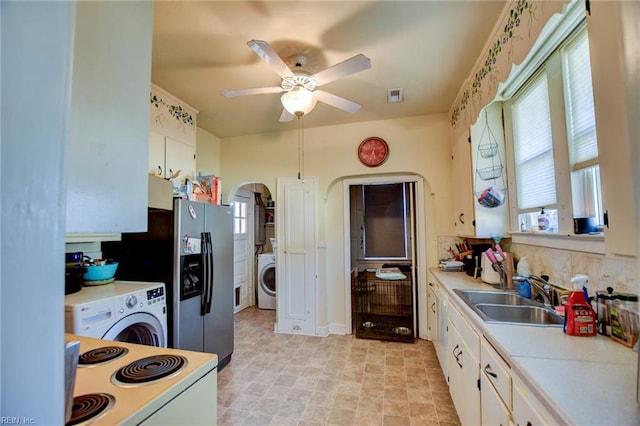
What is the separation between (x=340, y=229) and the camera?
3680mm

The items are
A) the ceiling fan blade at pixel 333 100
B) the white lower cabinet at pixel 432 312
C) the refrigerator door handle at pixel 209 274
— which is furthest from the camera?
the white lower cabinet at pixel 432 312

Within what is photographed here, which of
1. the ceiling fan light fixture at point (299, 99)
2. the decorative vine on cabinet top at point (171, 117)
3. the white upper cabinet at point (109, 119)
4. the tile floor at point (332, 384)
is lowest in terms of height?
the tile floor at point (332, 384)

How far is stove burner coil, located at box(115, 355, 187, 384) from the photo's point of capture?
0.94m

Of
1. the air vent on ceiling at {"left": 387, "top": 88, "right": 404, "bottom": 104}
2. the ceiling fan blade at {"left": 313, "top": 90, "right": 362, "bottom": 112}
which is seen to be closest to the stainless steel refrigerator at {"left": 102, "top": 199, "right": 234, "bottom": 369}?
the ceiling fan blade at {"left": 313, "top": 90, "right": 362, "bottom": 112}

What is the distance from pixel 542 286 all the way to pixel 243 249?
4.13 meters

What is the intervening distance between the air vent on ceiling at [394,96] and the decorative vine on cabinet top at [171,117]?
2.10 m

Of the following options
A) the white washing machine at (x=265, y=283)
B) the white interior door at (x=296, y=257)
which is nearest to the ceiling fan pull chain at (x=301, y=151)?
the white interior door at (x=296, y=257)

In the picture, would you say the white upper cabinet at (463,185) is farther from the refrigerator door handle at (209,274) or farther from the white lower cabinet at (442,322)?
the refrigerator door handle at (209,274)

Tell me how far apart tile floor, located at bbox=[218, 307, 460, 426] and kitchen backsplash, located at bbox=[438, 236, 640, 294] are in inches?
48.4

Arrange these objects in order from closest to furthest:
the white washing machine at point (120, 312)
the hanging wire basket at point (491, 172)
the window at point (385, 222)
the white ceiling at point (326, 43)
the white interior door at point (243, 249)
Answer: the white washing machine at point (120, 312), the white ceiling at point (326, 43), the hanging wire basket at point (491, 172), the white interior door at point (243, 249), the window at point (385, 222)

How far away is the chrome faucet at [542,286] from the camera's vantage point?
171cm

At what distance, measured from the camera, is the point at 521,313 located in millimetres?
1719

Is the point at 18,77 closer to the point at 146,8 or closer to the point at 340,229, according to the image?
the point at 146,8

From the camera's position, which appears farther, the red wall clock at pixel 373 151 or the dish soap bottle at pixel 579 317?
the red wall clock at pixel 373 151
